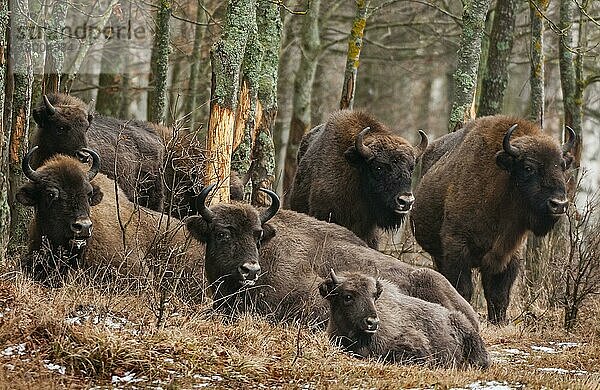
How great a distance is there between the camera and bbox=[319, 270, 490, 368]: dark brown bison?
9.61 metres

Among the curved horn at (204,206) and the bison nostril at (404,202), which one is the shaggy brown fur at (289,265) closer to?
the curved horn at (204,206)

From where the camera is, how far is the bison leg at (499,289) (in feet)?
45.4

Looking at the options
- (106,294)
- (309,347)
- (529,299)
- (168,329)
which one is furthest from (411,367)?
(529,299)

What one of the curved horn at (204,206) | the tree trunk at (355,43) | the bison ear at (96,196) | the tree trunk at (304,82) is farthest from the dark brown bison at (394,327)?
the tree trunk at (304,82)

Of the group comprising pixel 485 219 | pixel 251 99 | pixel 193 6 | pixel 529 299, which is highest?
pixel 193 6

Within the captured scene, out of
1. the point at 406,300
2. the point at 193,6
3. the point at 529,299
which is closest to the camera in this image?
the point at 406,300

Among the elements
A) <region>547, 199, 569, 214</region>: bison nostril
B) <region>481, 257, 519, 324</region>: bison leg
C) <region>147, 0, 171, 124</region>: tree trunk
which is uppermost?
<region>147, 0, 171, 124</region>: tree trunk

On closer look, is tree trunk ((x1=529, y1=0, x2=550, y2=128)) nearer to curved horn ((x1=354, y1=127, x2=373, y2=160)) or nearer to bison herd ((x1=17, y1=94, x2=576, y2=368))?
bison herd ((x1=17, y1=94, x2=576, y2=368))

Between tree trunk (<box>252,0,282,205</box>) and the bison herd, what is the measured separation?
49cm

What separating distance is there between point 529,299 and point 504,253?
43.0 inches

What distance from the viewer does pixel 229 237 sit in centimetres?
1078

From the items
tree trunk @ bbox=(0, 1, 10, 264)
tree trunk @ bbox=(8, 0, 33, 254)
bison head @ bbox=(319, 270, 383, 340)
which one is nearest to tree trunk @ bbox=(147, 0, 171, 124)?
tree trunk @ bbox=(8, 0, 33, 254)

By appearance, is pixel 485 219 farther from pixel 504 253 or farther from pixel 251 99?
pixel 251 99

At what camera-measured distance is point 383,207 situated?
13.1 metres
